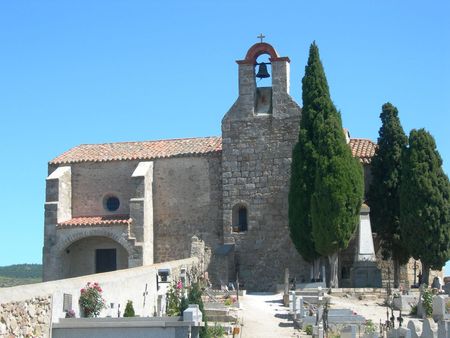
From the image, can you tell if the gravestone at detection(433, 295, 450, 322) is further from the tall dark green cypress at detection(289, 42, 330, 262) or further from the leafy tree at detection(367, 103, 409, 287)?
the leafy tree at detection(367, 103, 409, 287)

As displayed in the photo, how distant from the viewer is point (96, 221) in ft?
122

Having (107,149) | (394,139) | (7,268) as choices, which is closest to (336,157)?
(394,139)

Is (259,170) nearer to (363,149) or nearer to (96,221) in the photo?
(363,149)

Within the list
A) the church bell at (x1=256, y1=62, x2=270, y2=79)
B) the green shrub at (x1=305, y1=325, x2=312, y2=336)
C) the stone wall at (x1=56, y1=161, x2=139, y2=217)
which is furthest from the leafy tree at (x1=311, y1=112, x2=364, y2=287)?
the stone wall at (x1=56, y1=161, x2=139, y2=217)

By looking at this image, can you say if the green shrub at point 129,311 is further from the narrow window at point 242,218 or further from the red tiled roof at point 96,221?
the narrow window at point 242,218

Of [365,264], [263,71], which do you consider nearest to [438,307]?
[365,264]

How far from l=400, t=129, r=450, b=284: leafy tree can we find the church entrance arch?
1313cm

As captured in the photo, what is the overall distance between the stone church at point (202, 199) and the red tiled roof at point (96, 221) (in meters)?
0.06

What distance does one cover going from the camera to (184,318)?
14953 mm

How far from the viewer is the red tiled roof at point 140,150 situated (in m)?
37.9

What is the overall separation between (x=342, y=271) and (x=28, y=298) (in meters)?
21.8

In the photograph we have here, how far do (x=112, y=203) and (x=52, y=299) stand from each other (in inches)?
918

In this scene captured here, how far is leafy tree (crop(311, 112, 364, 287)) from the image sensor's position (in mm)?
31734

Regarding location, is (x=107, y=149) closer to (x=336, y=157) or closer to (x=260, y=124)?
(x=260, y=124)
